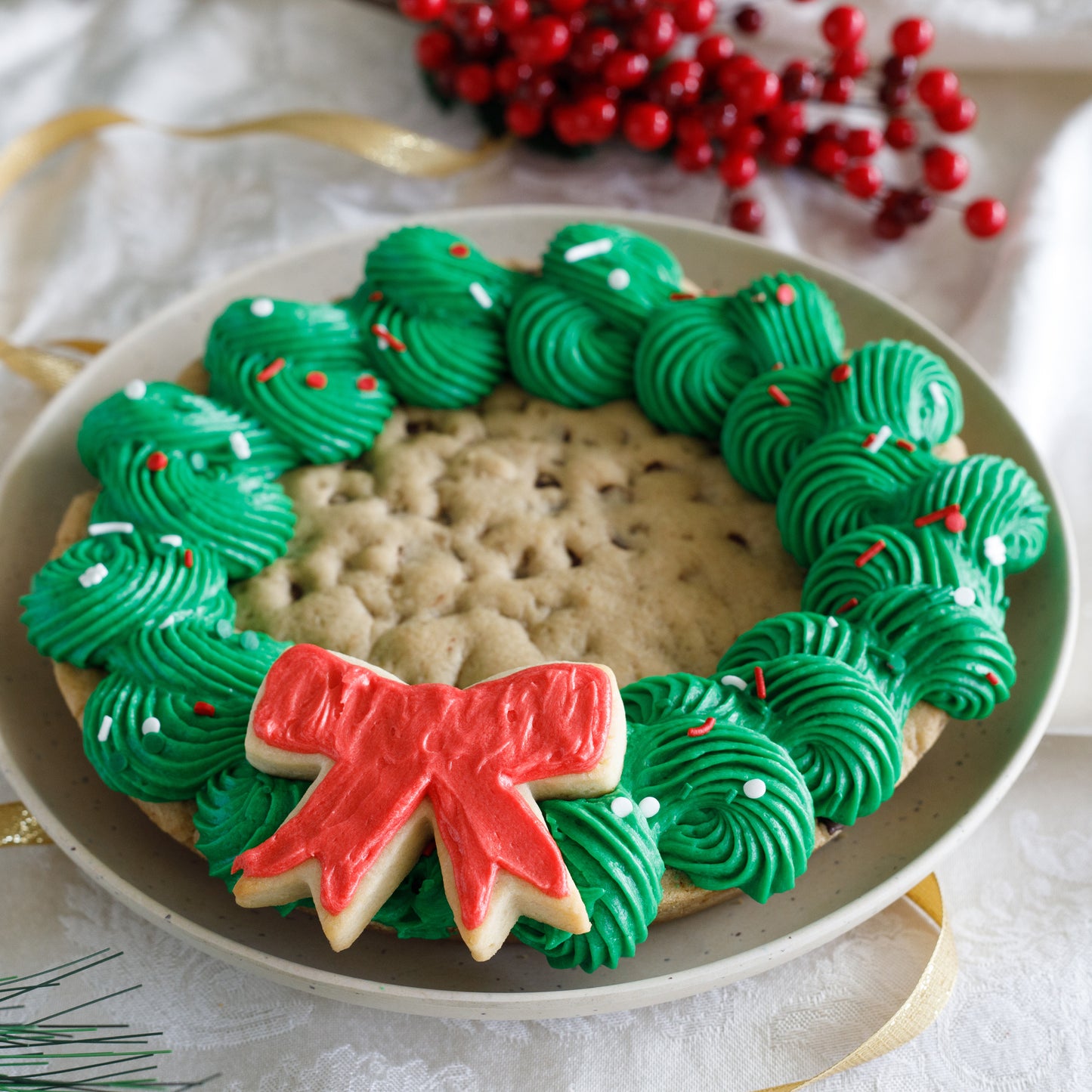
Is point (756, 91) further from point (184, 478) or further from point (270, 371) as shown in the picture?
point (184, 478)

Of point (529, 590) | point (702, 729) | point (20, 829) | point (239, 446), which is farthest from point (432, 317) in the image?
point (20, 829)

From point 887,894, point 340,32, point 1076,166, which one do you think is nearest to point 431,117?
point 340,32

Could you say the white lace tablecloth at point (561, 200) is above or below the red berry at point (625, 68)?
below

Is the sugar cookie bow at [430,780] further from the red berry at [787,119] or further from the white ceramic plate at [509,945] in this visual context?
the red berry at [787,119]

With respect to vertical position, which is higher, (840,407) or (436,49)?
(436,49)

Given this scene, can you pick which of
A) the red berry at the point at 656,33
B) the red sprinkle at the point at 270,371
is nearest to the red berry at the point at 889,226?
the red berry at the point at 656,33

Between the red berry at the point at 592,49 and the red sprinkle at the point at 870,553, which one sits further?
the red berry at the point at 592,49
